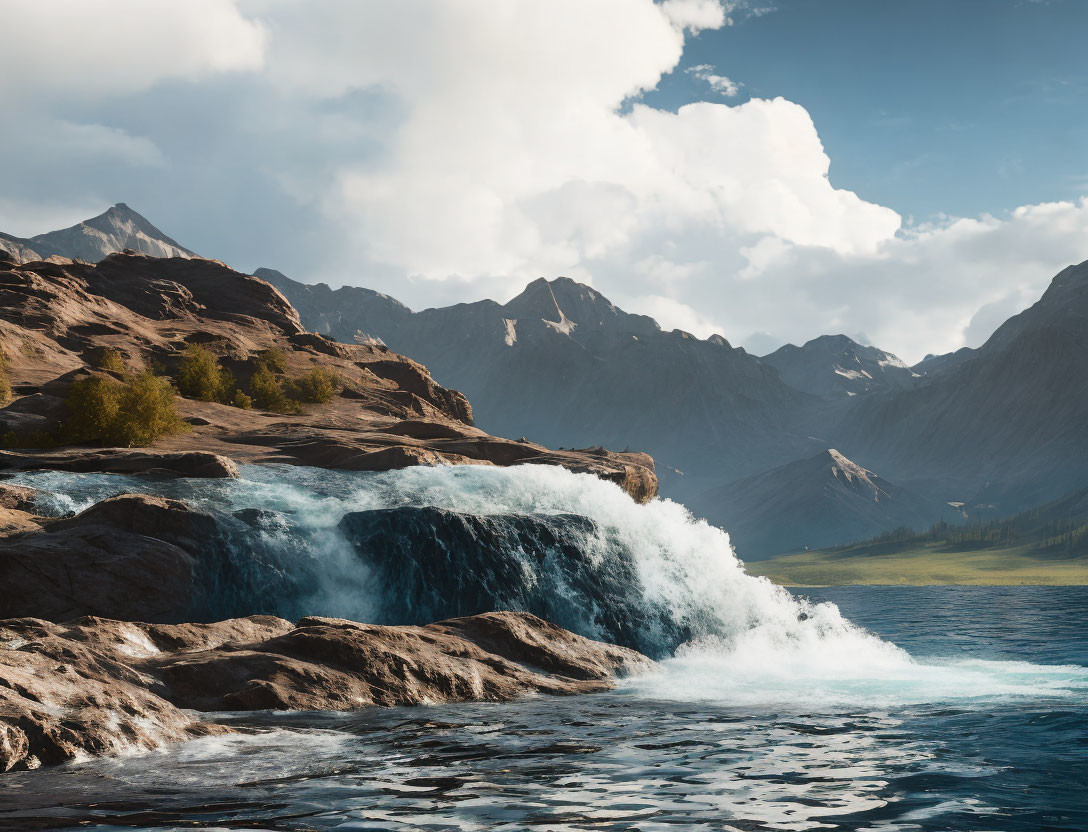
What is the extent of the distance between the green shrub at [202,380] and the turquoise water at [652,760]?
2854cm

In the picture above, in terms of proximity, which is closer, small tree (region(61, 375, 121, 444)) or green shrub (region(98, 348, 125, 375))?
small tree (region(61, 375, 121, 444))

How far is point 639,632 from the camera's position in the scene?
→ 3778 cm

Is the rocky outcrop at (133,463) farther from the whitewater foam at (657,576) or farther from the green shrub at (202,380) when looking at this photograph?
the green shrub at (202,380)

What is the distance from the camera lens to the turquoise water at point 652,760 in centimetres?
1145

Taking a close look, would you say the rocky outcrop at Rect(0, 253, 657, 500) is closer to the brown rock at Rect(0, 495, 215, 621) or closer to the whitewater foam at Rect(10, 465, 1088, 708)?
the whitewater foam at Rect(10, 465, 1088, 708)

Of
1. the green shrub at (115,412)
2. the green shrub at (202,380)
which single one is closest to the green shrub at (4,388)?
the green shrub at (115,412)

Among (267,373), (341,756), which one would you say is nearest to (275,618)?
(341,756)

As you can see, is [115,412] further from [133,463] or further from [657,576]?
[657,576]

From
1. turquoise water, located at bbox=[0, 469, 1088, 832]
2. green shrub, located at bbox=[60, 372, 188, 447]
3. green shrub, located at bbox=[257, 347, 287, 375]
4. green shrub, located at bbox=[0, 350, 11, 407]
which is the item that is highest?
green shrub, located at bbox=[257, 347, 287, 375]

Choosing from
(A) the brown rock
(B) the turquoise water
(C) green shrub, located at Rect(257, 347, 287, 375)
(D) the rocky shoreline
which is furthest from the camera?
(C) green shrub, located at Rect(257, 347, 287, 375)

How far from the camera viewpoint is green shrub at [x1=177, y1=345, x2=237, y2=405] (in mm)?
64625

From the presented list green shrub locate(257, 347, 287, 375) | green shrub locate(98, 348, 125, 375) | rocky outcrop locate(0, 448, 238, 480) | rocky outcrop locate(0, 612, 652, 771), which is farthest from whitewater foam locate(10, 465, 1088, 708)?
green shrub locate(257, 347, 287, 375)

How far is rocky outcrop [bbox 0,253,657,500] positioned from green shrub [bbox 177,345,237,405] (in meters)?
2.51

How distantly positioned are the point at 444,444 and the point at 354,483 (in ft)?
49.3
